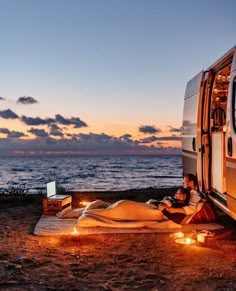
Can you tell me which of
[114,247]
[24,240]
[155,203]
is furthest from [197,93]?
[24,240]

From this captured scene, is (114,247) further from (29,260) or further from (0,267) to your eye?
(0,267)

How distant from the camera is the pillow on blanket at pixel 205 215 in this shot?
760 centimetres

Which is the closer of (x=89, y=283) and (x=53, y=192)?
(x=89, y=283)

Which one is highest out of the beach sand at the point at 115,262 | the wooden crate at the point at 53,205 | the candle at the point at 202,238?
the wooden crate at the point at 53,205

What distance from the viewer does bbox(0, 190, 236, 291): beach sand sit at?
15.2 feet

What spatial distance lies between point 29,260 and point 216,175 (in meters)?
3.61

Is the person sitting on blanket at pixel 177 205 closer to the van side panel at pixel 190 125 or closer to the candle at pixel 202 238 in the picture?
the van side panel at pixel 190 125

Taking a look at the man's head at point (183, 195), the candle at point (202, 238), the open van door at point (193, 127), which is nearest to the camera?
the candle at point (202, 238)

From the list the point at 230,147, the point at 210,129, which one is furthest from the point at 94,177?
the point at 230,147

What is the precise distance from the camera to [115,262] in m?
5.44

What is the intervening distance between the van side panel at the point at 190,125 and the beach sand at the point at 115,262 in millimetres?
1740

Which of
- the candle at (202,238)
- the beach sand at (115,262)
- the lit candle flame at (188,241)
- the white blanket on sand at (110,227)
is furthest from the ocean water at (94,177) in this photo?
the candle at (202,238)

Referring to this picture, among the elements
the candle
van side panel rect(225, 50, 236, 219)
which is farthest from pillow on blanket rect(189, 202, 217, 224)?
van side panel rect(225, 50, 236, 219)

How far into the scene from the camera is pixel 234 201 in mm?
5801
